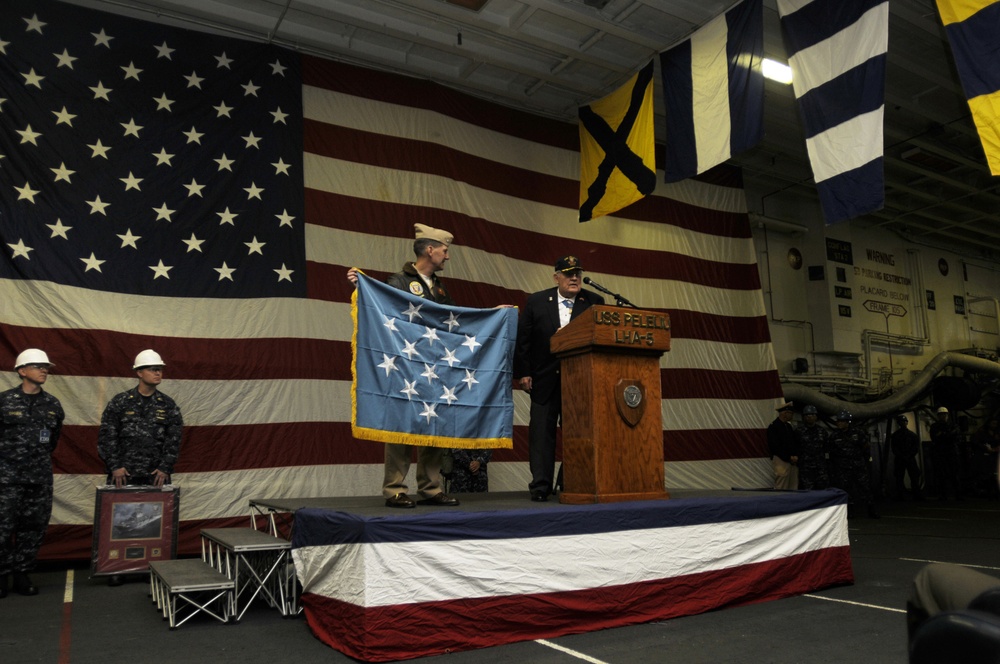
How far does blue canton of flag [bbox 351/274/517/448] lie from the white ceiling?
4.14m

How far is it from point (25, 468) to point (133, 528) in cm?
77

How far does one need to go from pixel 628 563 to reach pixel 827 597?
4.38ft

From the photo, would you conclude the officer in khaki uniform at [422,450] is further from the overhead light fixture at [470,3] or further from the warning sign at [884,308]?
→ the warning sign at [884,308]

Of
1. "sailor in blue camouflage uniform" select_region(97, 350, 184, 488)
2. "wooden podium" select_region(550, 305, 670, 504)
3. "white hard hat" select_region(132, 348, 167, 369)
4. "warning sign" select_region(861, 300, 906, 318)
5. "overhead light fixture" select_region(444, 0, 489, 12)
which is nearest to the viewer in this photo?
"wooden podium" select_region(550, 305, 670, 504)

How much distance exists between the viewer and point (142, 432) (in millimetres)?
5078

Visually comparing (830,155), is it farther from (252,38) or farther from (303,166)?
(252,38)

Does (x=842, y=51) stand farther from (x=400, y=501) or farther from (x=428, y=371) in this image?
(x=400, y=501)

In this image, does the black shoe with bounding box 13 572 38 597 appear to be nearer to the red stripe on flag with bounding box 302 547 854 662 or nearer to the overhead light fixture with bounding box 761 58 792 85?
the red stripe on flag with bounding box 302 547 854 662

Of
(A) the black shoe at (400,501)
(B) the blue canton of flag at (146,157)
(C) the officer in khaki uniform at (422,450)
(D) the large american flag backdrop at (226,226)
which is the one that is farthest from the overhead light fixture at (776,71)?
(A) the black shoe at (400,501)

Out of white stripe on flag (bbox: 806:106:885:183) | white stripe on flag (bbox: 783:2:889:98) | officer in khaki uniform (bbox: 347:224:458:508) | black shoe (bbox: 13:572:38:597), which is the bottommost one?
black shoe (bbox: 13:572:38:597)

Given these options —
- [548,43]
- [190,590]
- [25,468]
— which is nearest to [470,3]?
[548,43]

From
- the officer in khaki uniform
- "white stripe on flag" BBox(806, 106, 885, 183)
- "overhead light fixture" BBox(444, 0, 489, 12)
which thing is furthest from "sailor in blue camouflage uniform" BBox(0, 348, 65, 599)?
"white stripe on flag" BBox(806, 106, 885, 183)

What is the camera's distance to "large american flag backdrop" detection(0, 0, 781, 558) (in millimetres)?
5453

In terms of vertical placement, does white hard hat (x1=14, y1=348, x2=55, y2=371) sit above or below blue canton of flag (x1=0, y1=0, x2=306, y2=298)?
below
